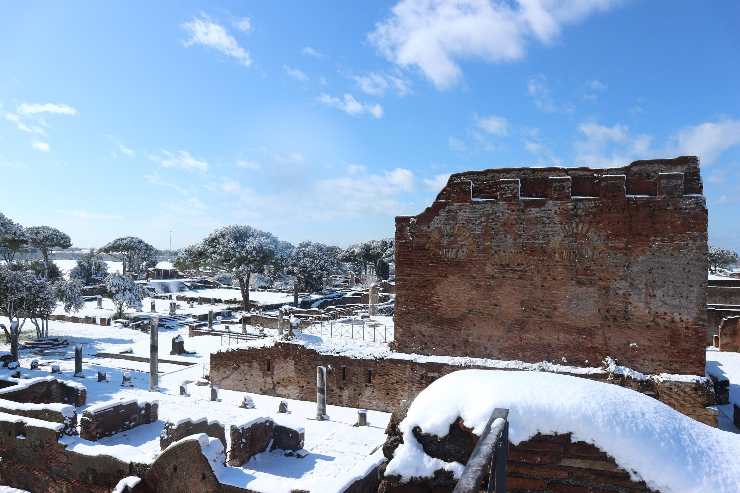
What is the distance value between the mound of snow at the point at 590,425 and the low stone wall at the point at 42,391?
42.5ft

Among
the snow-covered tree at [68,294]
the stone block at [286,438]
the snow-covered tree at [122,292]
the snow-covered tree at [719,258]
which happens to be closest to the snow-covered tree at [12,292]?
the snow-covered tree at [68,294]

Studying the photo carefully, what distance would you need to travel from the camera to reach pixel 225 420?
13.9 metres

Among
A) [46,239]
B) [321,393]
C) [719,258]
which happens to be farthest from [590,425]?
[719,258]

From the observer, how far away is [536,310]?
1340cm

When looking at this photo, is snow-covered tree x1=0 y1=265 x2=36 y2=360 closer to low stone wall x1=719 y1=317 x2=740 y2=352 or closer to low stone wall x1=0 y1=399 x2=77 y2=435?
low stone wall x1=0 y1=399 x2=77 y2=435

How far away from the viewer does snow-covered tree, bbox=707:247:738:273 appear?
5928 centimetres

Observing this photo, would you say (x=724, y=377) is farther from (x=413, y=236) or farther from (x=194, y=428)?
(x=194, y=428)

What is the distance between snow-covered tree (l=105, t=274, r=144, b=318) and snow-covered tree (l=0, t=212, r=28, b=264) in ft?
37.3

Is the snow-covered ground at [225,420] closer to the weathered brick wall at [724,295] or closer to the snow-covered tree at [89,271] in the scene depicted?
the weathered brick wall at [724,295]

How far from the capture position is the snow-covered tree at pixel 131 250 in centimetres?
6062

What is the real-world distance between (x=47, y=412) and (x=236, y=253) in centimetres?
3384

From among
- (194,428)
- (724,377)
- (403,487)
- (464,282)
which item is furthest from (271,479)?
(724,377)

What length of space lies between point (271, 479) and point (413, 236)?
8403mm

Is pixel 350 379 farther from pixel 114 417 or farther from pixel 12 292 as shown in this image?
pixel 12 292
